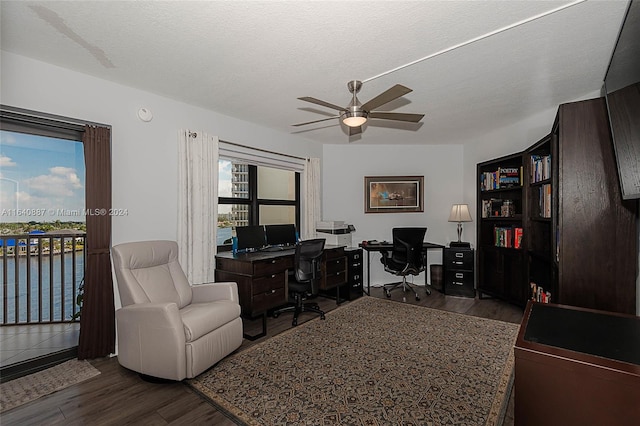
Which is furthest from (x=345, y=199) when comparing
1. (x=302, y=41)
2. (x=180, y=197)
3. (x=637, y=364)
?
(x=637, y=364)

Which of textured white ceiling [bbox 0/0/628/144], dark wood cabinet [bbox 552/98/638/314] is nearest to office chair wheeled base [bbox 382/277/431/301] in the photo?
dark wood cabinet [bbox 552/98/638/314]

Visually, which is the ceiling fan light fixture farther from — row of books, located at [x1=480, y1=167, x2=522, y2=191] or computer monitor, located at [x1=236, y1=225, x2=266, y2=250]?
row of books, located at [x1=480, y1=167, x2=522, y2=191]

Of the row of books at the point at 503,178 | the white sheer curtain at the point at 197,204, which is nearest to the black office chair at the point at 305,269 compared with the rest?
the white sheer curtain at the point at 197,204

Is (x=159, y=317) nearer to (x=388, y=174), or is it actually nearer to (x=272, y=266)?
(x=272, y=266)

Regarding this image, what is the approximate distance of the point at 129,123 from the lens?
292 cm

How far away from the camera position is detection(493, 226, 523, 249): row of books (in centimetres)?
402

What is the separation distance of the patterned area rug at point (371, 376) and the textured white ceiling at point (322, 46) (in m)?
2.48

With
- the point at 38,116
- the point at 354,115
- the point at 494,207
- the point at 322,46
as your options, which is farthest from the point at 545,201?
the point at 38,116

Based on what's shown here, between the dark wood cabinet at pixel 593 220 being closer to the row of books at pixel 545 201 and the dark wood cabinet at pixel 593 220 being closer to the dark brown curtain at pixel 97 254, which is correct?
the row of books at pixel 545 201

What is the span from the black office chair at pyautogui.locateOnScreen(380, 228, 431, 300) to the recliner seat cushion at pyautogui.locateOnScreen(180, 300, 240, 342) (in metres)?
2.64

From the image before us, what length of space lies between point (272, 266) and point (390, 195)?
9.34ft

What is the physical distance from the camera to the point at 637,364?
997 millimetres

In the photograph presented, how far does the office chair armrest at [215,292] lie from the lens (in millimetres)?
2846

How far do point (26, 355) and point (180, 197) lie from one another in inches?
70.8
